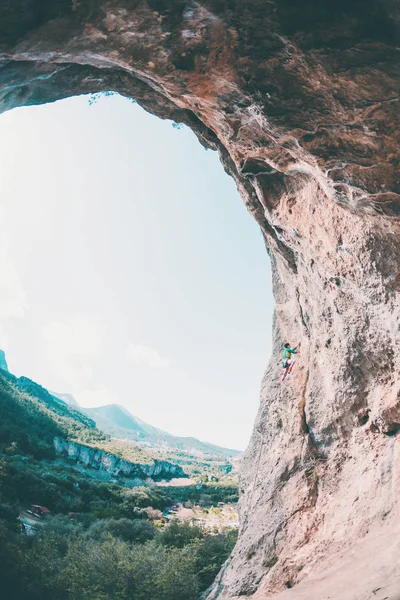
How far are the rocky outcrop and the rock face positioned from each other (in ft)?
238

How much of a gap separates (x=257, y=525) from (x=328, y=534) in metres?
4.31

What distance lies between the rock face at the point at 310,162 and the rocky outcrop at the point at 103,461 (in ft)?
238

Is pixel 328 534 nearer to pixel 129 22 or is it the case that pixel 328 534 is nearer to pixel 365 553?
pixel 365 553

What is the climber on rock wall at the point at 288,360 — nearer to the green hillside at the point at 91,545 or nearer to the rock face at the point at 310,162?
the rock face at the point at 310,162

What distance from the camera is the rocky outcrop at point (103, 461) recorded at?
251 ft

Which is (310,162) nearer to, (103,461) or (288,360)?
(288,360)

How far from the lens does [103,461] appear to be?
3312 inches

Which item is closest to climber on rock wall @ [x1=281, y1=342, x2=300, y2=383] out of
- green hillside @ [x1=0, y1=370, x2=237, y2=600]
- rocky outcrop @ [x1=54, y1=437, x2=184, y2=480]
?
green hillside @ [x1=0, y1=370, x2=237, y2=600]

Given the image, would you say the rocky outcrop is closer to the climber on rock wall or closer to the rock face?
the climber on rock wall

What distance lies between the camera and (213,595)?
14633 mm

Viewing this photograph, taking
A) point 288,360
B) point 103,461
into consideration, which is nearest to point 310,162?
point 288,360

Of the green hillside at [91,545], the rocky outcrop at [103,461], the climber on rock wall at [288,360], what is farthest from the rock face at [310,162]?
the rocky outcrop at [103,461]

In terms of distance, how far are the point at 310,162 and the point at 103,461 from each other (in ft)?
294

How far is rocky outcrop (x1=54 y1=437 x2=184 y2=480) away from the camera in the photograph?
76438 mm
